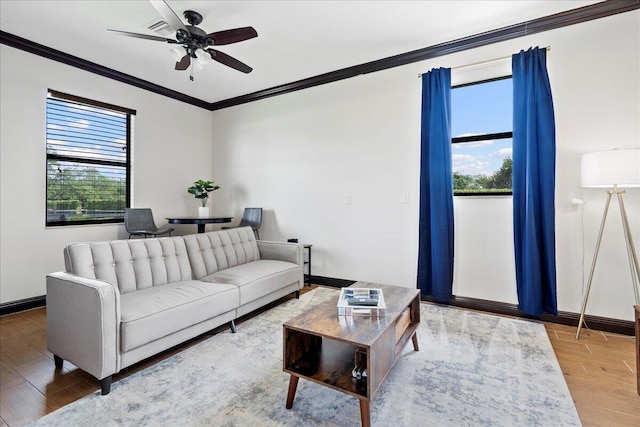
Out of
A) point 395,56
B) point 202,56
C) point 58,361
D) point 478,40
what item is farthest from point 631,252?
point 58,361

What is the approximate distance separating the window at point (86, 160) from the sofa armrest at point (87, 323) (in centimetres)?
208

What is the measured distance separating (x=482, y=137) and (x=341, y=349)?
103 inches

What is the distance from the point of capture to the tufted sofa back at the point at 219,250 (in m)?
2.96

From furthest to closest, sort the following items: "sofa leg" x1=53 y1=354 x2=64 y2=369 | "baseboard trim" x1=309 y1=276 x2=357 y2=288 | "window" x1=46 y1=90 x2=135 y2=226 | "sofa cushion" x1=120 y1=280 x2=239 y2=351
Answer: "baseboard trim" x1=309 y1=276 x2=357 y2=288 < "window" x1=46 y1=90 x2=135 y2=226 < "sofa leg" x1=53 y1=354 x2=64 y2=369 < "sofa cushion" x1=120 y1=280 x2=239 y2=351

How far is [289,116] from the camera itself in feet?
14.5

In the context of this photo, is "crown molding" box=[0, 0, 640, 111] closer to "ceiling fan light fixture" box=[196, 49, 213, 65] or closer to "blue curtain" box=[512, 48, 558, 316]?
"blue curtain" box=[512, 48, 558, 316]

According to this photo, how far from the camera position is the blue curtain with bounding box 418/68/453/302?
3160mm

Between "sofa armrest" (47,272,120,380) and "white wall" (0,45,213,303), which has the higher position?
"white wall" (0,45,213,303)

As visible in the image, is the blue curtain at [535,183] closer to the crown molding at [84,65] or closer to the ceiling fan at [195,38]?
the ceiling fan at [195,38]

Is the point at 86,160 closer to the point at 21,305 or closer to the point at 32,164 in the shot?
the point at 32,164

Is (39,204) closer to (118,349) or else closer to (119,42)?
(119,42)

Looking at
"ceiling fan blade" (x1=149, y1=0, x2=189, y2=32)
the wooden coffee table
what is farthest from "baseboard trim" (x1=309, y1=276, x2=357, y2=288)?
"ceiling fan blade" (x1=149, y1=0, x2=189, y2=32)

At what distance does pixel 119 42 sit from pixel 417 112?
3300mm

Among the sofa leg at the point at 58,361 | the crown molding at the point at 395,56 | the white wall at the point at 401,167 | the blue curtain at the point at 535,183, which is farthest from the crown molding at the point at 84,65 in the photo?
the blue curtain at the point at 535,183
